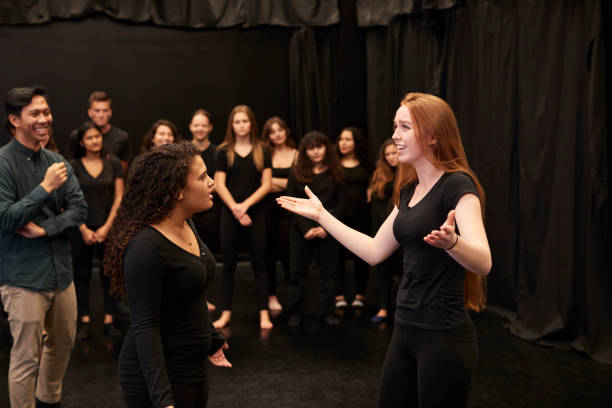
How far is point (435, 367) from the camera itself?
1.95m

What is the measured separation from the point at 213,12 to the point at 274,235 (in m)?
3.03

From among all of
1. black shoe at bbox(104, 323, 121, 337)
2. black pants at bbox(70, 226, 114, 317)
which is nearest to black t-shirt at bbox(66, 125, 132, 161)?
black pants at bbox(70, 226, 114, 317)

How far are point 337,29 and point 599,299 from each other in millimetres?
4364

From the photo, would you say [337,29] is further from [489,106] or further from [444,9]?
[489,106]

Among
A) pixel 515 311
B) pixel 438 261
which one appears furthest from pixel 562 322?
pixel 438 261

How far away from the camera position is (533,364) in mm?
3957

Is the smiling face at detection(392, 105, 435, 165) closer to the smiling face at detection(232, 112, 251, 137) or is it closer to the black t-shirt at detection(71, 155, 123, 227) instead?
the smiling face at detection(232, 112, 251, 137)

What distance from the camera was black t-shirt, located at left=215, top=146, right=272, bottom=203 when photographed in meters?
4.68

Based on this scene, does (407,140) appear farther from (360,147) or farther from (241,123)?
(360,147)

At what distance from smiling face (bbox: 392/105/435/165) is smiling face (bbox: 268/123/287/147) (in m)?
3.14

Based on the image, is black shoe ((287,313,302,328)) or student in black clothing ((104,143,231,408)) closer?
student in black clothing ((104,143,231,408))

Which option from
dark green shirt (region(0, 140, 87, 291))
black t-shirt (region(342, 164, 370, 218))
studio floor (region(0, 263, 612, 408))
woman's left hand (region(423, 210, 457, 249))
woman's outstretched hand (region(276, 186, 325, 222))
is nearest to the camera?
woman's left hand (region(423, 210, 457, 249))

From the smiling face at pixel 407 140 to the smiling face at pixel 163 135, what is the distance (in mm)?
3190

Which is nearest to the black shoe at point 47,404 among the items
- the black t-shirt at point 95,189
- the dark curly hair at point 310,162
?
the black t-shirt at point 95,189
